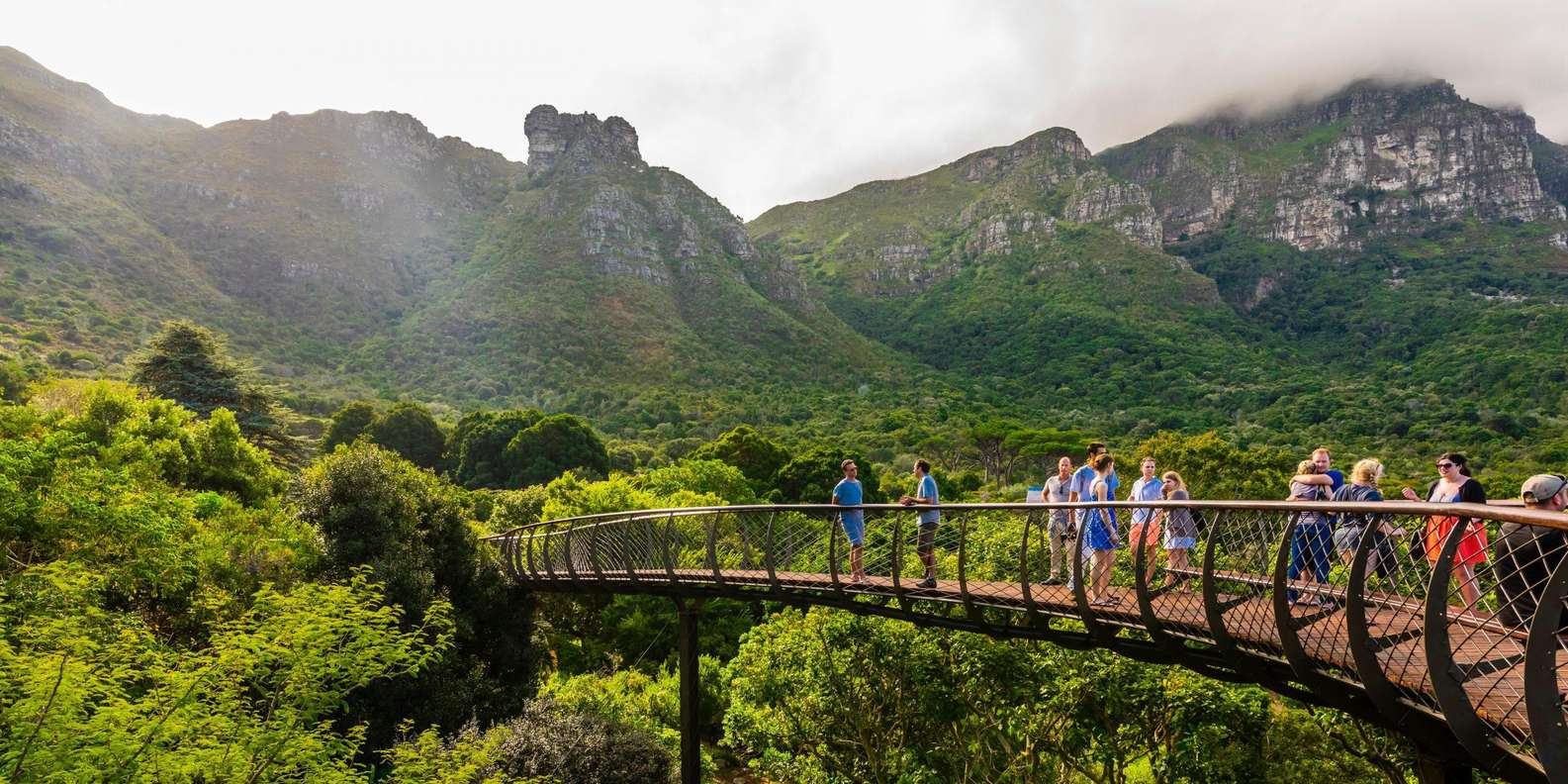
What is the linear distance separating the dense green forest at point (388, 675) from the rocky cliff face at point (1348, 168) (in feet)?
481

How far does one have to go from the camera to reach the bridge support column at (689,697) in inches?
485

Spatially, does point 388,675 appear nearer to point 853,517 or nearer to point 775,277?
point 853,517

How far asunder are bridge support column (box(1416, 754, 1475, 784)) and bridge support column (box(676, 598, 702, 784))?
30.7 feet

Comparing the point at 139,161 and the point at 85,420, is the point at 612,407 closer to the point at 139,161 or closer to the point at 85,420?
the point at 85,420

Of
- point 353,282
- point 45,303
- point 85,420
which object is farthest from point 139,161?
point 85,420

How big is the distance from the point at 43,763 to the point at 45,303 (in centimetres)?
6769

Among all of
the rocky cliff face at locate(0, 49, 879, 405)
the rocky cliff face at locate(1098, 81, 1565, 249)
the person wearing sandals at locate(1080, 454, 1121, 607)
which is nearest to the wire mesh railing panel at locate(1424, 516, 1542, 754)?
the person wearing sandals at locate(1080, 454, 1121, 607)

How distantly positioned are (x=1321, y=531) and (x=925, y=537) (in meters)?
4.17

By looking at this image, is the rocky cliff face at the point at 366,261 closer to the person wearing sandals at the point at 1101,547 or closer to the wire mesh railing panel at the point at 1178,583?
the person wearing sandals at the point at 1101,547

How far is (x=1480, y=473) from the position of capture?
139 feet

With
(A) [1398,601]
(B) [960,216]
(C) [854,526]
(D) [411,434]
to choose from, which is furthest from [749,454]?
(B) [960,216]

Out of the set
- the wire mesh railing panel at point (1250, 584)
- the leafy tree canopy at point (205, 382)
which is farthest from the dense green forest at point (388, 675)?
the leafy tree canopy at point (205, 382)

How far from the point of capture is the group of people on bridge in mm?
4289

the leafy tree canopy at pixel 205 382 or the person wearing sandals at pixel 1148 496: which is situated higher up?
the leafy tree canopy at pixel 205 382
